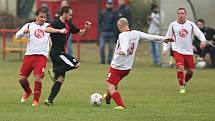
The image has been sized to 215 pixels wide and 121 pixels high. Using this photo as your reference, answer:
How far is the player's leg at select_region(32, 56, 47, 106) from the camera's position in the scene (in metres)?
16.3

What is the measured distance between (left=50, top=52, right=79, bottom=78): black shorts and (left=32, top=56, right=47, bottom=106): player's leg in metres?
0.43

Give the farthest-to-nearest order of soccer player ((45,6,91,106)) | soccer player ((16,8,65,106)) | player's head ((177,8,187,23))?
player's head ((177,8,187,23)) < soccer player ((16,8,65,106)) < soccer player ((45,6,91,106))

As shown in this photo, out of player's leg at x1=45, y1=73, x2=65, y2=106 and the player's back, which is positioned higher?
the player's back

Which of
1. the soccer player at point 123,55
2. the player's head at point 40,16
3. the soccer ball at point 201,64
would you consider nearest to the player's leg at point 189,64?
the soccer player at point 123,55

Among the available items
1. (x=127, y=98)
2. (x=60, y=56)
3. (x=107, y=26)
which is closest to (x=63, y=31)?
(x=60, y=56)

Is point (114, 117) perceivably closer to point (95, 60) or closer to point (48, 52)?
point (48, 52)

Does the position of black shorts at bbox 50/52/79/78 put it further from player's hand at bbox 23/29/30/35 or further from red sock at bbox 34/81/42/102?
player's hand at bbox 23/29/30/35

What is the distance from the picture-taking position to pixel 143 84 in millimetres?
21797

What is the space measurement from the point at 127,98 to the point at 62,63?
2.47 m

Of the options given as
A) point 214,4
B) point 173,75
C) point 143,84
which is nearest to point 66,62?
point 143,84

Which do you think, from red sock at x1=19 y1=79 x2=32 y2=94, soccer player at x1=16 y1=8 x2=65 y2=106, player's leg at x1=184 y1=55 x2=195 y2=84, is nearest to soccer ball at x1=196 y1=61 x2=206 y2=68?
player's leg at x1=184 y1=55 x2=195 y2=84

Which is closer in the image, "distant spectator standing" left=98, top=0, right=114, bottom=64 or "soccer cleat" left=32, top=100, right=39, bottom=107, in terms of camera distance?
"soccer cleat" left=32, top=100, right=39, bottom=107

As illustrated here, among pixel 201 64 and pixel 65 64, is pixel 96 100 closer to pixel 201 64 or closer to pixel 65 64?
pixel 65 64

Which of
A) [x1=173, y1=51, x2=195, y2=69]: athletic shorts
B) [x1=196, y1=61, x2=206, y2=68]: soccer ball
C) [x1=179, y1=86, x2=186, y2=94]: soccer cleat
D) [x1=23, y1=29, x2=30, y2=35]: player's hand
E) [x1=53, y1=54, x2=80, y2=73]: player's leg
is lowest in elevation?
[x1=196, y1=61, x2=206, y2=68]: soccer ball
